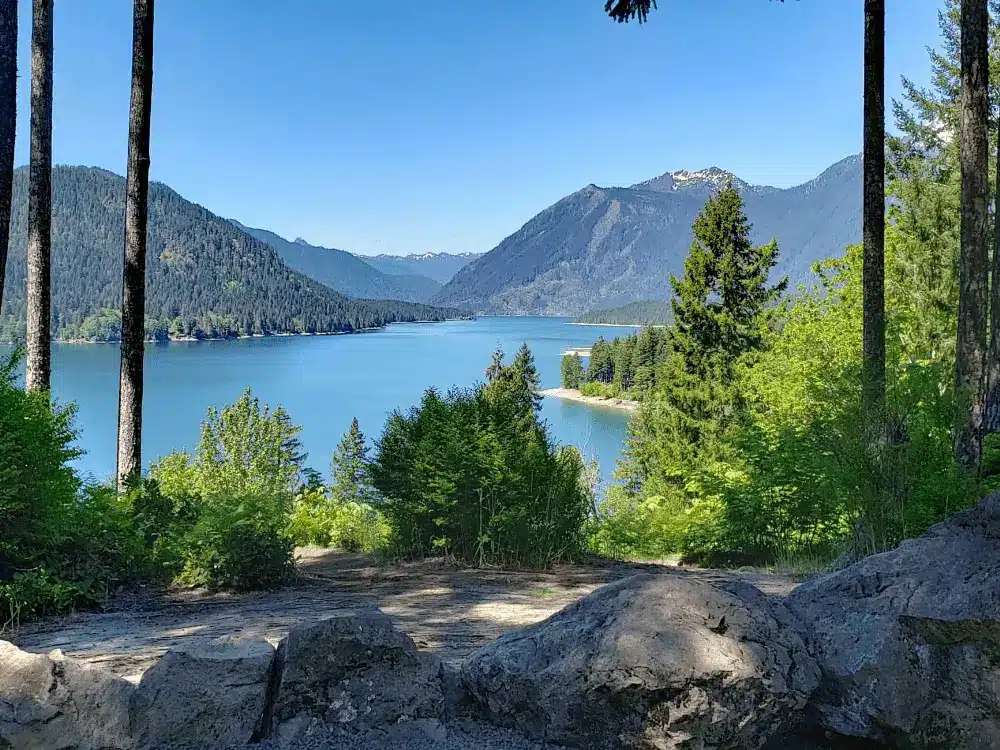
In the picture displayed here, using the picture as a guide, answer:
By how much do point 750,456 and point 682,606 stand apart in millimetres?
6694

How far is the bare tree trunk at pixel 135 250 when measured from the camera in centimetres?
841

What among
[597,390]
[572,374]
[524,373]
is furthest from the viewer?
[572,374]

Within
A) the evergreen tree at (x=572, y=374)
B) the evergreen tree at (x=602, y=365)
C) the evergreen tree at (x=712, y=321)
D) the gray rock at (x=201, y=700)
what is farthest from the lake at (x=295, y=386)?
the gray rock at (x=201, y=700)

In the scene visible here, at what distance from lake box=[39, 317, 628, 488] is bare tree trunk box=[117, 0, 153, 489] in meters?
17.3

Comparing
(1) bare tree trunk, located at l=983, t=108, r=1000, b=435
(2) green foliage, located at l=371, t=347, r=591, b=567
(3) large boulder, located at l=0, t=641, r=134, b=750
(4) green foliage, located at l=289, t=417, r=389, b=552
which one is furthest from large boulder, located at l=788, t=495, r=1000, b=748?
(1) bare tree trunk, located at l=983, t=108, r=1000, b=435

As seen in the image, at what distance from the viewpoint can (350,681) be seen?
10.8 ft

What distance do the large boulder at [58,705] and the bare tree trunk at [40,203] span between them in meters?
5.84

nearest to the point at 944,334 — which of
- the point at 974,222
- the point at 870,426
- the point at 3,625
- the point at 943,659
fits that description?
the point at 974,222

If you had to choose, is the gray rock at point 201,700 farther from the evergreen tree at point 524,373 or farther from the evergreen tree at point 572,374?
the evergreen tree at point 572,374

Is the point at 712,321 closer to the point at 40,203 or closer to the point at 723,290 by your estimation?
the point at 723,290

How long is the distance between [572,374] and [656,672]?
105690mm

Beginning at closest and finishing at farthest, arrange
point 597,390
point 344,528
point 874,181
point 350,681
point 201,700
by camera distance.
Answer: point 201,700 → point 350,681 → point 874,181 → point 344,528 → point 597,390

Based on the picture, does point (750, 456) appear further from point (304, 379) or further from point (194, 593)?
point (304, 379)

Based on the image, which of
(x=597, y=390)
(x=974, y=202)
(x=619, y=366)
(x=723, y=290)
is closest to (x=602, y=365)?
(x=597, y=390)
